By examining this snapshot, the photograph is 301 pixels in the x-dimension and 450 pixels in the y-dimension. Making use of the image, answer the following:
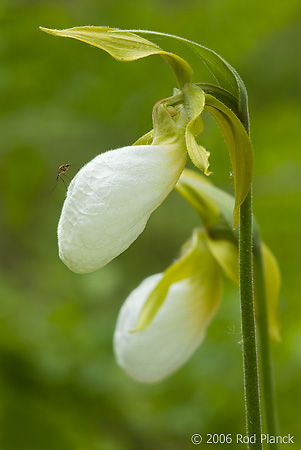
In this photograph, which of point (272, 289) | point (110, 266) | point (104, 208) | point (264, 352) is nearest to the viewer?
point (104, 208)

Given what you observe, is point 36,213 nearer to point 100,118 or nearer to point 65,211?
point 100,118

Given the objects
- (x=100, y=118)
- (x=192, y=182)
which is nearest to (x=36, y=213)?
(x=100, y=118)

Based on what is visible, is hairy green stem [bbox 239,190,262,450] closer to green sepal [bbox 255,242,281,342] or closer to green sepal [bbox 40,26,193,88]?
green sepal [bbox 40,26,193,88]

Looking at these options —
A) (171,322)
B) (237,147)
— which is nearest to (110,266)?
(171,322)

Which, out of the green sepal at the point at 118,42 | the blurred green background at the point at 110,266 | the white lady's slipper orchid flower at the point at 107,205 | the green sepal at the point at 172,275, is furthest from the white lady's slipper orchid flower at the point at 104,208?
the blurred green background at the point at 110,266

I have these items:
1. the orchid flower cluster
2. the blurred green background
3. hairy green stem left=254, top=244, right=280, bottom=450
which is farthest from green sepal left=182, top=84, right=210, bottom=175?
the blurred green background

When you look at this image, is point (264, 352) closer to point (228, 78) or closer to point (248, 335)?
point (248, 335)

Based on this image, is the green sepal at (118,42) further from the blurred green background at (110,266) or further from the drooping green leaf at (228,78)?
the blurred green background at (110,266)
